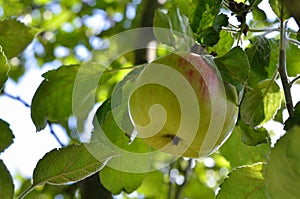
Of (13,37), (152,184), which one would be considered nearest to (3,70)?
(13,37)

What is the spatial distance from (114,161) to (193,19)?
1.42 ft

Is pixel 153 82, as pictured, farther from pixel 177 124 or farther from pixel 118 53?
pixel 118 53

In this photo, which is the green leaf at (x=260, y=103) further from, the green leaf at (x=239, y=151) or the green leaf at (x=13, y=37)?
the green leaf at (x=13, y=37)

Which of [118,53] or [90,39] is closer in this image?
[118,53]

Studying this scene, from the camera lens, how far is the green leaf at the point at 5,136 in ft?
3.73

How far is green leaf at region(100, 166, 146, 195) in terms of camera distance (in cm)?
136

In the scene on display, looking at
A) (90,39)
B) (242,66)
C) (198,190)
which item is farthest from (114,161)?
(90,39)

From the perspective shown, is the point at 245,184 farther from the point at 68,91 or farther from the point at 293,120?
the point at 68,91

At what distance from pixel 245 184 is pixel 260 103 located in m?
0.16

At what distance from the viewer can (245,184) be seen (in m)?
0.93

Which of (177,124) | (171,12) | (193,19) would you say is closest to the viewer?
(177,124)

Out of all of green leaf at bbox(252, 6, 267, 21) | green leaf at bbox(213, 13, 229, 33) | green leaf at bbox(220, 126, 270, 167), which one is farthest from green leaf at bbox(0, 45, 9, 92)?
green leaf at bbox(220, 126, 270, 167)

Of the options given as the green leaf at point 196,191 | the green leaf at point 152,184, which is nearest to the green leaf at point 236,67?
the green leaf at point 152,184

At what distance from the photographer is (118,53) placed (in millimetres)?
2301
